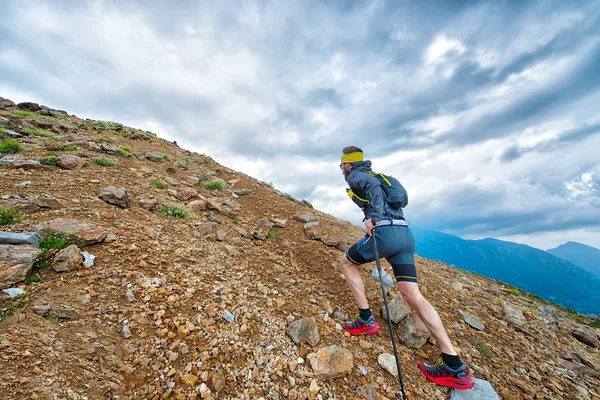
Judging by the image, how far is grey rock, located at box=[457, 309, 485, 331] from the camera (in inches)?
197

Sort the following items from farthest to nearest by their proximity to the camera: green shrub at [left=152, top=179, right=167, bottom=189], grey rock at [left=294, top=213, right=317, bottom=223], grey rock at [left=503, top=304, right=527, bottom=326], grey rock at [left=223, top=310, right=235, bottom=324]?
grey rock at [left=294, top=213, right=317, bottom=223] → green shrub at [left=152, top=179, right=167, bottom=189] → grey rock at [left=503, top=304, right=527, bottom=326] → grey rock at [left=223, top=310, right=235, bottom=324]

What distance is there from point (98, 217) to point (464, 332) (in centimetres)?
799

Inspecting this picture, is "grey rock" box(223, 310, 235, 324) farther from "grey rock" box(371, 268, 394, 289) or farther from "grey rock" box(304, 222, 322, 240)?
"grey rock" box(304, 222, 322, 240)

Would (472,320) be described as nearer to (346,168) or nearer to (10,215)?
(346,168)

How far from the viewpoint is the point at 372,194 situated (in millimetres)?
4078

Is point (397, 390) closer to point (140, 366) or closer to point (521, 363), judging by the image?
point (521, 363)

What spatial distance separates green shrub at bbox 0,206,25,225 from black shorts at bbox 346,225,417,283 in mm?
6284

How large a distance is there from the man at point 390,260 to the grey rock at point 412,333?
41 centimetres

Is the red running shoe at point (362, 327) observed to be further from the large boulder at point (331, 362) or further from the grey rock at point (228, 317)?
the grey rock at point (228, 317)

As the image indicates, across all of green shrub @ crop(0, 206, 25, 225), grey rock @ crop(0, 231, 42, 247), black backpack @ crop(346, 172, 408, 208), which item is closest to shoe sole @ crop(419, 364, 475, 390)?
black backpack @ crop(346, 172, 408, 208)

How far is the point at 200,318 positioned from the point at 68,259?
2.34 meters

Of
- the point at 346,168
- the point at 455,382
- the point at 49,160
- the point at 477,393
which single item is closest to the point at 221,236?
the point at 346,168

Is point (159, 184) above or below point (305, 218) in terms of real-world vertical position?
above

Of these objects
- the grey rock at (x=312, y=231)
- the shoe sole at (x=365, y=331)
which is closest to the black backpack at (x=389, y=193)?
the shoe sole at (x=365, y=331)
